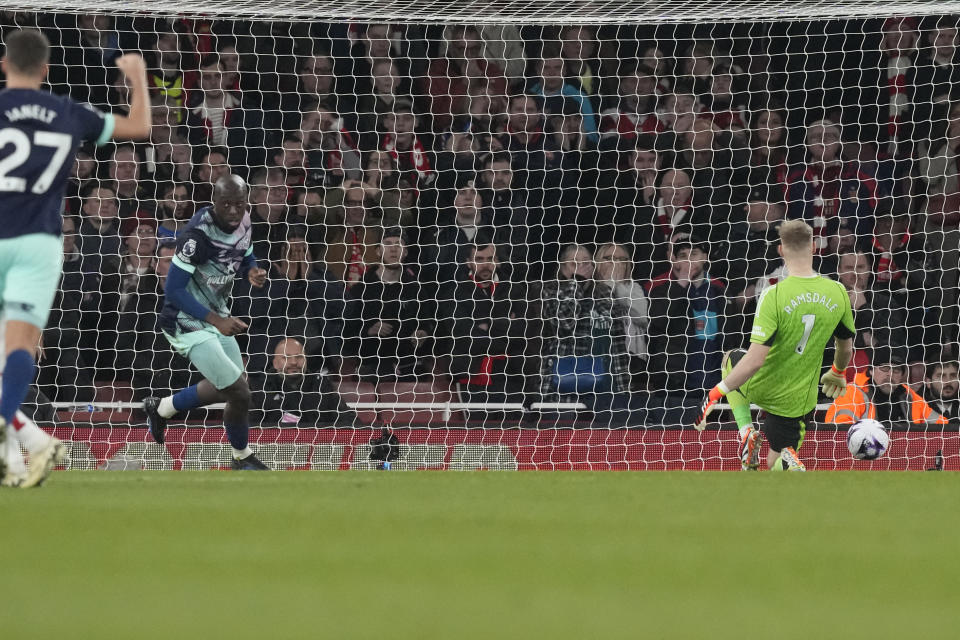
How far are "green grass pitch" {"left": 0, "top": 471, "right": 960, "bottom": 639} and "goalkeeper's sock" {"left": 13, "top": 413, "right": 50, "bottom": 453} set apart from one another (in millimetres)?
225

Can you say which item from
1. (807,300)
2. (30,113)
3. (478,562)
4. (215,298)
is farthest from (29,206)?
(807,300)

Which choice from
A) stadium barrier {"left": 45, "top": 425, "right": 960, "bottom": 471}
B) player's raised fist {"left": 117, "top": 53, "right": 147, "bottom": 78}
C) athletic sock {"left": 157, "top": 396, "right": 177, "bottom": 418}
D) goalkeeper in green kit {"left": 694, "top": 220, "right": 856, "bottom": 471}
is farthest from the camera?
stadium barrier {"left": 45, "top": 425, "right": 960, "bottom": 471}

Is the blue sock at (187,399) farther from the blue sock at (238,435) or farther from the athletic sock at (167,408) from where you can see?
the blue sock at (238,435)

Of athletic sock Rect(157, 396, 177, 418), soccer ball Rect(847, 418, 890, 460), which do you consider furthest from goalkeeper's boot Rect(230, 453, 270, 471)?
soccer ball Rect(847, 418, 890, 460)

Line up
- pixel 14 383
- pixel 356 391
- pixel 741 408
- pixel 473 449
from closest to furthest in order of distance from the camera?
pixel 14 383 → pixel 741 408 → pixel 473 449 → pixel 356 391

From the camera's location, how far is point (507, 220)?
12.4 meters

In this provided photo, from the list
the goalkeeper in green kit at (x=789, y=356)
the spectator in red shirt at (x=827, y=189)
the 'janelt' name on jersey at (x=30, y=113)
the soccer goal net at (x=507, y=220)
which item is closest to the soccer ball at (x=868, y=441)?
the goalkeeper in green kit at (x=789, y=356)

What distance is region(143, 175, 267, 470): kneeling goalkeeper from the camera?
8648mm

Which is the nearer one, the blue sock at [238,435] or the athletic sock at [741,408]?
the blue sock at [238,435]

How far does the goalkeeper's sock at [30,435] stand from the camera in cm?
596

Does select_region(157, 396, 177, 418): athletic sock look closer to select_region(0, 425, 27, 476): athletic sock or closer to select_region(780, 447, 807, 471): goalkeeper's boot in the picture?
select_region(0, 425, 27, 476): athletic sock

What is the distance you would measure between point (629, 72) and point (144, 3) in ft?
16.9

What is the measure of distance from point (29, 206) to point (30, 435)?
93 centimetres

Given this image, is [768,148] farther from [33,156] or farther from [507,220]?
[33,156]
